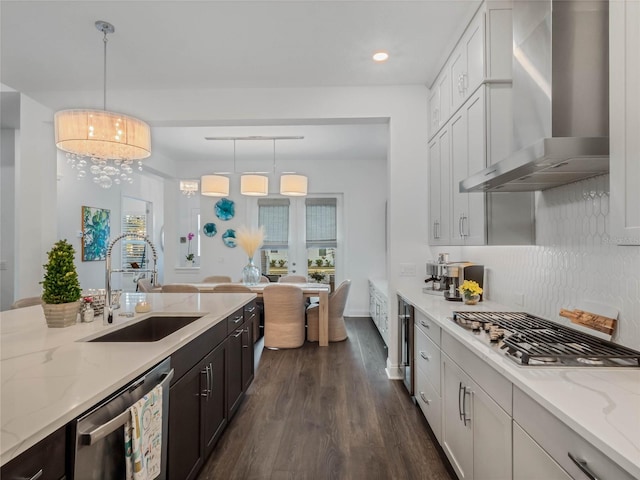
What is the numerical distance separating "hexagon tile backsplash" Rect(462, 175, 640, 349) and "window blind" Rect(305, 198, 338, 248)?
4165 millimetres

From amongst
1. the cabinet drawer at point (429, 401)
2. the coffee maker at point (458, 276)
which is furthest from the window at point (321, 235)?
the cabinet drawer at point (429, 401)

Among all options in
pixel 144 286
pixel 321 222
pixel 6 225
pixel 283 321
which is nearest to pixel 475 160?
pixel 283 321

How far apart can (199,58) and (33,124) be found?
2068 millimetres

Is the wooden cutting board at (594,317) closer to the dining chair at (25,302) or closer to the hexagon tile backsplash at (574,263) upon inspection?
the hexagon tile backsplash at (574,263)

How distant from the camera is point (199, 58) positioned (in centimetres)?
299

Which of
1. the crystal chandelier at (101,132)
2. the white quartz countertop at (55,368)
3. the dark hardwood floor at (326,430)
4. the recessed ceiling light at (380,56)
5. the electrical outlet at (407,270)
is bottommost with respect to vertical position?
the dark hardwood floor at (326,430)

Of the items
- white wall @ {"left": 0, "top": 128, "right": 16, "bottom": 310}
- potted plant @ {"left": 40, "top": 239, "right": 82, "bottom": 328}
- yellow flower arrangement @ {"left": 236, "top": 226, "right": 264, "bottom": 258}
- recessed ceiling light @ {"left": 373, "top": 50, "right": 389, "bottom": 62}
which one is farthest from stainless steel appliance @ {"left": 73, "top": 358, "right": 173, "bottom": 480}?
white wall @ {"left": 0, "top": 128, "right": 16, "bottom": 310}

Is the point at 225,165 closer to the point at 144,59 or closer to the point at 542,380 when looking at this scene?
the point at 144,59

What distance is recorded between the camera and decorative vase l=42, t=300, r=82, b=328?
1.78 metres

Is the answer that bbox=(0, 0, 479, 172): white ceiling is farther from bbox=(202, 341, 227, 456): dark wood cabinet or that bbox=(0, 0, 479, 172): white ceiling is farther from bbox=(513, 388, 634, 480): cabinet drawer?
bbox=(513, 388, 634, 480): cabinet drawer

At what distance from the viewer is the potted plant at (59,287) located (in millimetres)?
1756

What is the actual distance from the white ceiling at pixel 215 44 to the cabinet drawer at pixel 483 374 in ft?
7.47

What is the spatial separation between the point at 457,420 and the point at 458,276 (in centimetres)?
126

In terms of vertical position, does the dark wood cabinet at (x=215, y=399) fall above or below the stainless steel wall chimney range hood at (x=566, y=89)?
below
